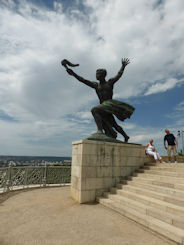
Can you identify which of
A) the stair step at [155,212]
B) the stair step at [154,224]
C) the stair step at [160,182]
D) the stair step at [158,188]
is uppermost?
the stair step at [160,182]

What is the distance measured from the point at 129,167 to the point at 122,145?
3.42ft

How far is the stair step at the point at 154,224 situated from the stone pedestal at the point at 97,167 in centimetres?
127

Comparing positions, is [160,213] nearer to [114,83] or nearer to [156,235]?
[156,235]

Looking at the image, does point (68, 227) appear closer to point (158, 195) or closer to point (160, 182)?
point (158, 195)

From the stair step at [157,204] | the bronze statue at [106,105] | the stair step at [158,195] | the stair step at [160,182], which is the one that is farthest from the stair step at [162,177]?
the bronze statue at [106,105]

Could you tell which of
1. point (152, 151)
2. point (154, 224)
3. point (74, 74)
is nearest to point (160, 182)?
point (154, 224)

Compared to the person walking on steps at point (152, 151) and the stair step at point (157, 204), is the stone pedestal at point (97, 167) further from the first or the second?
the person walking on steps at point (152, 151)

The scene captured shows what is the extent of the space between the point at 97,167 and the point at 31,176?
5.08 meters

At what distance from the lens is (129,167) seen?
24.3 feet

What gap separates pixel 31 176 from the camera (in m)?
9.63

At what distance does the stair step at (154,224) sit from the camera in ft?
10.5

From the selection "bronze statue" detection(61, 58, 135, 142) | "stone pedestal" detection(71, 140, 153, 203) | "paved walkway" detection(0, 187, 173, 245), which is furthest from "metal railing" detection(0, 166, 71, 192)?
"bronze statue" detection(61, 58, 135, 142)

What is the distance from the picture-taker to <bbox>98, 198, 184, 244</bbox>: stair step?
3195 mm

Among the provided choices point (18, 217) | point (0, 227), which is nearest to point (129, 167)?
point (18, 217)
